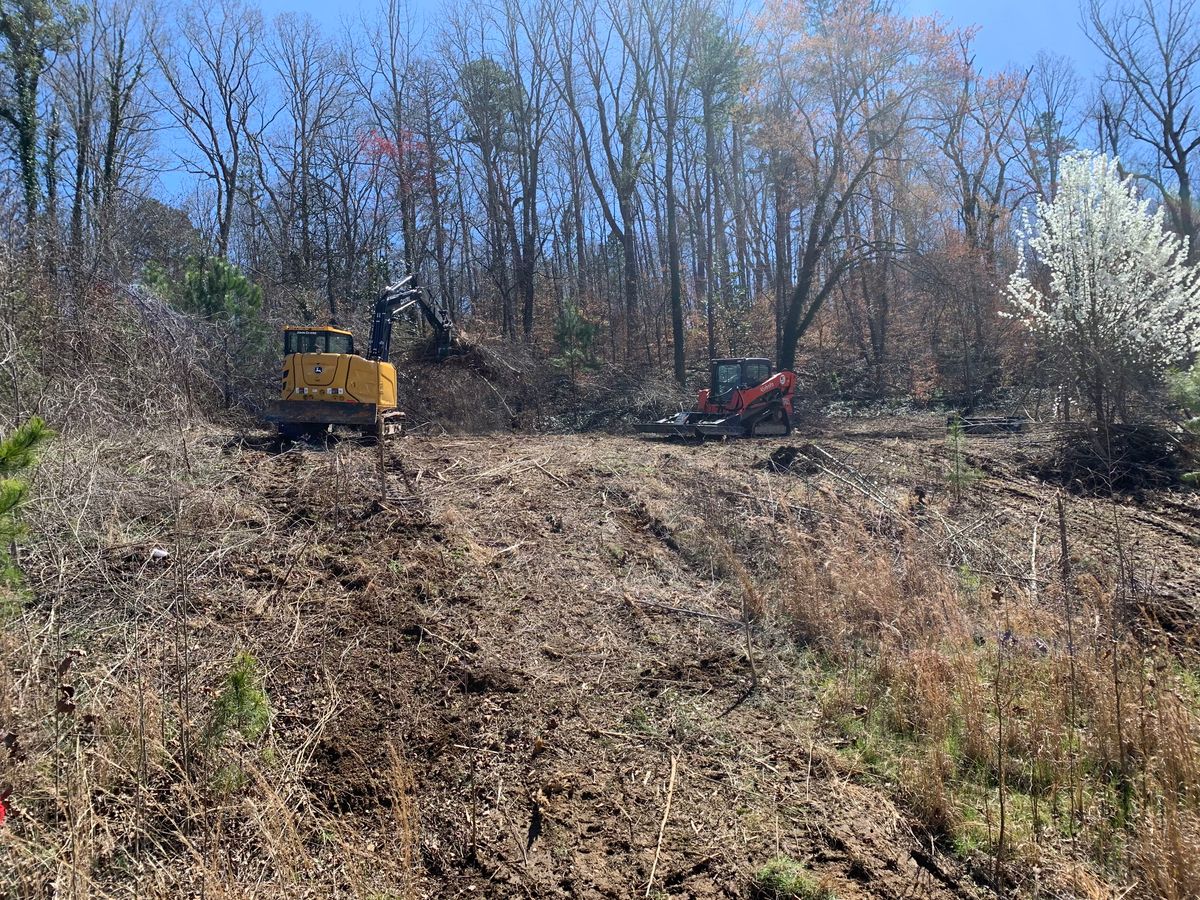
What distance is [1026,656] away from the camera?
502cm

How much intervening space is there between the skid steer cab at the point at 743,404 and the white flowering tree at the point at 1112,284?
20.7ft

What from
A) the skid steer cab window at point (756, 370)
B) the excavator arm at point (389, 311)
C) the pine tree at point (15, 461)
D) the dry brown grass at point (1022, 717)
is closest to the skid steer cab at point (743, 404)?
the skid steer cab window at point (756, 370)

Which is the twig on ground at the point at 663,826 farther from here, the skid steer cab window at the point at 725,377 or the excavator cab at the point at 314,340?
the skid steer cab window at the point at 725,377

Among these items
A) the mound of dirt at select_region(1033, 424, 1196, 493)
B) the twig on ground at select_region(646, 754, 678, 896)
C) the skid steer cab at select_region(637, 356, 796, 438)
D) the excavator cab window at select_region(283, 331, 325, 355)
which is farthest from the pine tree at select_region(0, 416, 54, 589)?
the skid steer cab at select_region(637, 356, 796, 438)

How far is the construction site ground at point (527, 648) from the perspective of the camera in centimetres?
354

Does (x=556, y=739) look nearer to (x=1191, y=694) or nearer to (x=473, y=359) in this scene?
(x=1191, y=694)

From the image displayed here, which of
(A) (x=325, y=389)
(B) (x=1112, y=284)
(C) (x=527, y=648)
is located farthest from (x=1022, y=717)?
(A) (x=325, y=389)

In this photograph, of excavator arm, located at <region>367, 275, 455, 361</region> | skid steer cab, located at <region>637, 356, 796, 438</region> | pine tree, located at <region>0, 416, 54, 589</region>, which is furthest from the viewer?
skid steer cab, located at <region>637, 356, 796, 438</region>

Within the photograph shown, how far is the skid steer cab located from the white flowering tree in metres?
6.30

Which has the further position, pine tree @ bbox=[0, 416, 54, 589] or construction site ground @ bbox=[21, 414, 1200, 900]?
construction site ground @ bbox=[21, 414, 1200, 900]

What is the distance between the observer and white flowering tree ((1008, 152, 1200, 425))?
12820 millimetres

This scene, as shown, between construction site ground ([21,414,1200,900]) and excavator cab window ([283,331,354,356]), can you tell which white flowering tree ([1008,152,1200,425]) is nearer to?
construction site ground ([21,414,1200,900])

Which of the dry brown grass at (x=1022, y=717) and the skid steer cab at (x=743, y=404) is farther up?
the skid steer cab at (x=743, y=404)

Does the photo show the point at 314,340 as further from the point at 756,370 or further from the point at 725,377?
the point at 756,370
